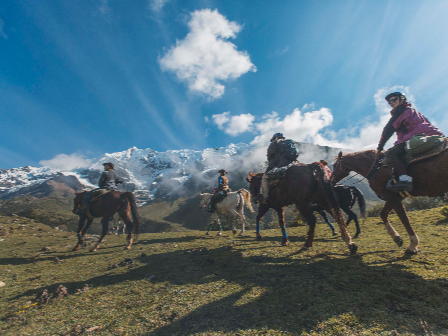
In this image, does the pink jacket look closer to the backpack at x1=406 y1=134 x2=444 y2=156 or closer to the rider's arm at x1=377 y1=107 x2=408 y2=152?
the rider's arm at x1=377 y1=107 x2=408 y2=152

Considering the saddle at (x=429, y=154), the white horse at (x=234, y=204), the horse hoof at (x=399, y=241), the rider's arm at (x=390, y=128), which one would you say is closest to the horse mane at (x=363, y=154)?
the rider's arm at (x=390, y=128)

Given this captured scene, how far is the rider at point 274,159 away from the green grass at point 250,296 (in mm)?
2254

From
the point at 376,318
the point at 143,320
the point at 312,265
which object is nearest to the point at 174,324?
the point at 143,320

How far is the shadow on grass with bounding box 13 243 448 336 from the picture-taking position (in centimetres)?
250

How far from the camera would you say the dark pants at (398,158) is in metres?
4.67

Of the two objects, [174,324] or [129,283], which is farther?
[129,283]

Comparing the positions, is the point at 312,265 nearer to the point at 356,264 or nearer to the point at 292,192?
the point at 356,264

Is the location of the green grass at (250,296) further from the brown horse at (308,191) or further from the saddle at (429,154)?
the saddle at (429,154)

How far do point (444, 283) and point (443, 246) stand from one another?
104 inches

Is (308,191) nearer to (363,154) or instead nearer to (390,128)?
(363,154)

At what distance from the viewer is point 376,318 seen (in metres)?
2.42

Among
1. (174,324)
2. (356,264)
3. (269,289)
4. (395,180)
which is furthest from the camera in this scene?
(395,180)

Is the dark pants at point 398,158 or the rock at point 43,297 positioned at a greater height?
the dark pants at point 398,158

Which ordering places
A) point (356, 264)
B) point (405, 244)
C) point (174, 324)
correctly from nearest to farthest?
1. point (174, 324)
2. point (356, 264)
3. point (405, 244)
